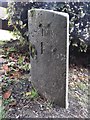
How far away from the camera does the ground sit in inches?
64.2

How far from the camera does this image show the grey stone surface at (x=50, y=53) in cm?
156

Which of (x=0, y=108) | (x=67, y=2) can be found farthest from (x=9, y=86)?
(x=67, y=2)

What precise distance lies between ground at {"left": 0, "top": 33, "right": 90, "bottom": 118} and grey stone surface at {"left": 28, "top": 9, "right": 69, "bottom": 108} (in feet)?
0.23

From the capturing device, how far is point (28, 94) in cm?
181

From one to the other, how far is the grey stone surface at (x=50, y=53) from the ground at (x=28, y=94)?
0.23ft

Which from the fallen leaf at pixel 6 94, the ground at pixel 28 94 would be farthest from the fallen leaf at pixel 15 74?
the fallen leaf at pixel 6 94

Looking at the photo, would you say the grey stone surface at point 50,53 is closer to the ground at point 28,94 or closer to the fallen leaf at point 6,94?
the ground at point 28,94

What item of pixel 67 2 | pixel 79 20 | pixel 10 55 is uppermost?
pixel 67 2

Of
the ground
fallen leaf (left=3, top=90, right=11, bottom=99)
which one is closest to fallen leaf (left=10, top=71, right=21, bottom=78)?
the ground

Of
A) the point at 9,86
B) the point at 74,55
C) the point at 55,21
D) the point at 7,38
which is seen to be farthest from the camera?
the point at 7,38

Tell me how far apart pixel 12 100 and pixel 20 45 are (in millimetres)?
883

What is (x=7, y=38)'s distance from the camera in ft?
9.14

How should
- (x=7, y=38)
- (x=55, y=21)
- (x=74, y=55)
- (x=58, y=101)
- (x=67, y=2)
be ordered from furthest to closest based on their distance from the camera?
(x=7, y=38), (x=74, y=55), (x=67, y=2), (x=58, y=101), (x=55, y=21)

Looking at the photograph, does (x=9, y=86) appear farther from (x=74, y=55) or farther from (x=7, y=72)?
(x=74, y=55)
